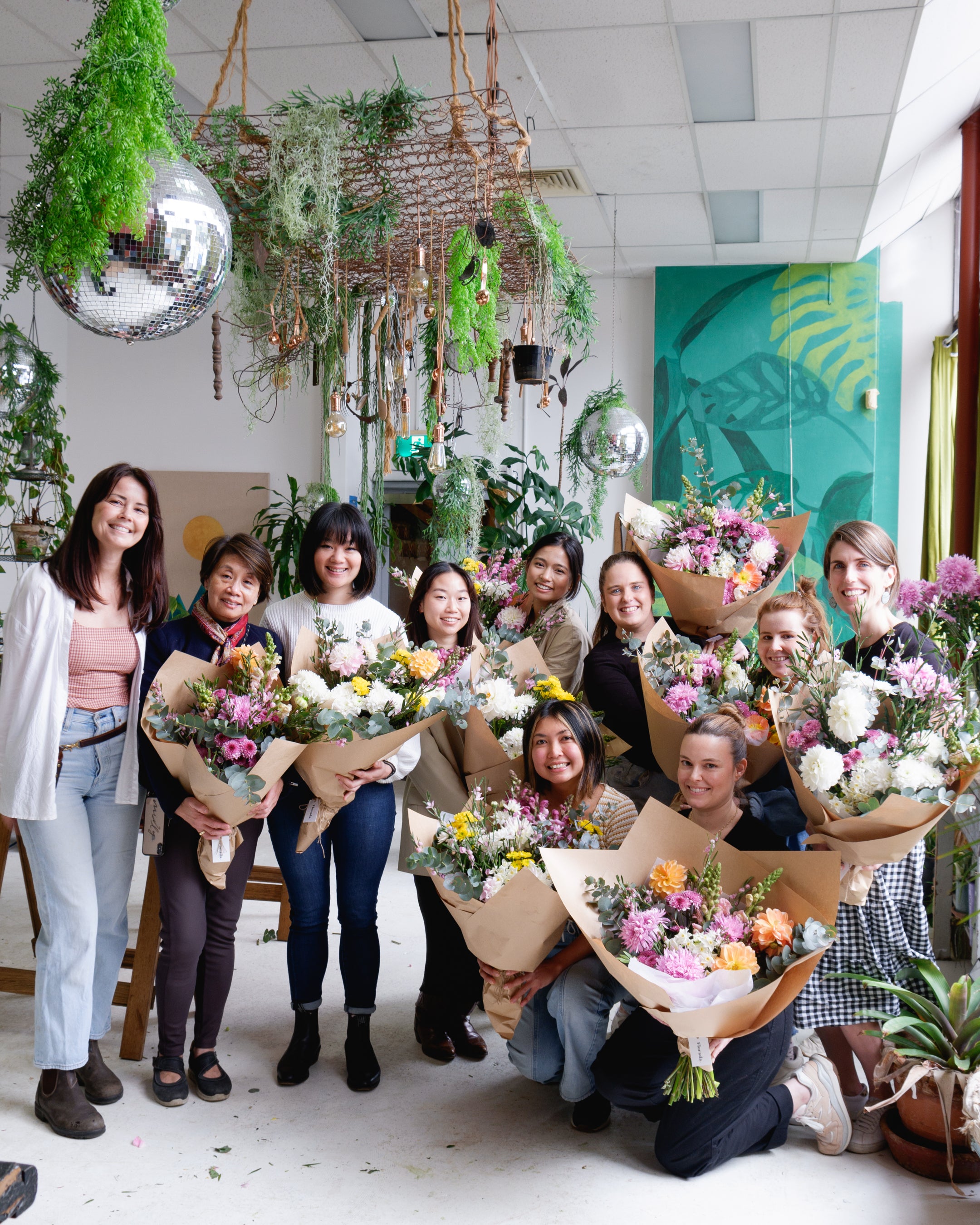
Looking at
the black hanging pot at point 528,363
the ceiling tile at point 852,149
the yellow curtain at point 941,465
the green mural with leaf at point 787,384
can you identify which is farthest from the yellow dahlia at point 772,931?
the green mural with leaf at point 787,384

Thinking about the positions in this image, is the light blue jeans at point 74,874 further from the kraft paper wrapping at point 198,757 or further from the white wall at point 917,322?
the white wall at point 917,322

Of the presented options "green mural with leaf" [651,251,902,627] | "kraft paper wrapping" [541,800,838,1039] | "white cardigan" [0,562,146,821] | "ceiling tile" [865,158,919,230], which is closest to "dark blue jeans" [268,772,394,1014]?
"white cardigan" [0,562,146,821]

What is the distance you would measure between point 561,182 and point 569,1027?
430 centimetres

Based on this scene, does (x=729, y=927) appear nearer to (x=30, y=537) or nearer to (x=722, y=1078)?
(x=722, y=1078)

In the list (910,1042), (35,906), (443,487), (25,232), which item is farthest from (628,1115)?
(443,487)

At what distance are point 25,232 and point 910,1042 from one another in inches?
96.5

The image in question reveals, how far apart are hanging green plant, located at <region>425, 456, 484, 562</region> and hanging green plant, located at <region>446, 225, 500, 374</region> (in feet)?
5.24

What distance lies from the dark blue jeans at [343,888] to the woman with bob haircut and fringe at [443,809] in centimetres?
10

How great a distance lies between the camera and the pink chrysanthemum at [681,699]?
2590mm

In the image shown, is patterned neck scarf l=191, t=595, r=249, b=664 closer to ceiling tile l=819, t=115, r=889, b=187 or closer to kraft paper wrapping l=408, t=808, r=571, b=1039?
kraft paper wrapping l=408, t=808, r=571, b=1039

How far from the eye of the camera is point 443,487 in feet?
17.9

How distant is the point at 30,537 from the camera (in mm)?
5262

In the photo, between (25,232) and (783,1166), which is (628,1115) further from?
(25,232)

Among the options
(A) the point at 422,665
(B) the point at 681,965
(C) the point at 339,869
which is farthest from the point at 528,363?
(B) the point at 681,965
